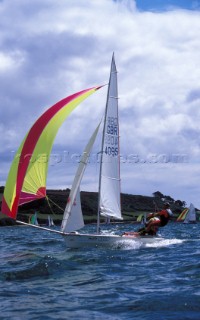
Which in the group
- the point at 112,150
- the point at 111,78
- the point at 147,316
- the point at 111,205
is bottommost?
the point at 147,316

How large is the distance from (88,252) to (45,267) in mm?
4338

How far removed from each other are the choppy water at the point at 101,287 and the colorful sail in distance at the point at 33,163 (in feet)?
8.12

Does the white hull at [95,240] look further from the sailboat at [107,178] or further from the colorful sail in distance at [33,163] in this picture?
A: the colorful sail in distance at [33,163]

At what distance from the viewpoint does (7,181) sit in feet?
62.6

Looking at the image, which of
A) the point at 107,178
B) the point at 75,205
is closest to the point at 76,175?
the point at 75,205

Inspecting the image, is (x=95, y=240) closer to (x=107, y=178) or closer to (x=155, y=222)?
(x=155, y=222)

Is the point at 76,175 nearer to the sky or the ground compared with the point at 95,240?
nearer to the sky

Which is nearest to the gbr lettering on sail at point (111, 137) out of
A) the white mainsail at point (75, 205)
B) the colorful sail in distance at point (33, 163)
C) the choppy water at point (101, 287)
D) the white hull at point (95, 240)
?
the white mainsail at point (75, 205)

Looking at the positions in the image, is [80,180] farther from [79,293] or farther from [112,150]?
[79,293]

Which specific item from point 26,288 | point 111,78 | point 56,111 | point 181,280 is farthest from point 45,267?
point 111,78

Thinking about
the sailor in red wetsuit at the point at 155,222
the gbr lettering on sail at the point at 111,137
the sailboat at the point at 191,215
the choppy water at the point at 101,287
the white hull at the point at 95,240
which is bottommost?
the choppy water at the point at 101,287

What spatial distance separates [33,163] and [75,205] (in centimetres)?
257

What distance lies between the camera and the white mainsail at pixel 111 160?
843 inches

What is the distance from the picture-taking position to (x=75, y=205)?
66.6 ft
